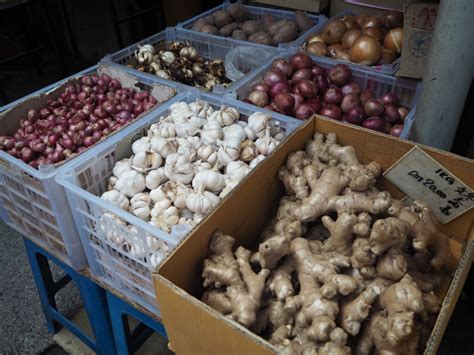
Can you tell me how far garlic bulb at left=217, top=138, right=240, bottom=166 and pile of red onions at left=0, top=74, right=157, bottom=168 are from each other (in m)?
0.51

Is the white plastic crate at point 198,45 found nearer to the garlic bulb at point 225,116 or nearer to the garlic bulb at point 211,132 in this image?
the garlic bulb at point 225,116

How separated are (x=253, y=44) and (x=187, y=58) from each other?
1.26 ft

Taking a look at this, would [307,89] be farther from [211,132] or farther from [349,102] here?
[211,132]

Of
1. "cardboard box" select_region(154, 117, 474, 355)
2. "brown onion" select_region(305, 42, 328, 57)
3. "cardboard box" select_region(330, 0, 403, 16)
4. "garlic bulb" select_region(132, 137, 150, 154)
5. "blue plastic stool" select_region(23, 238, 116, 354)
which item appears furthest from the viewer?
"cardboard box" select_region(330, 0, 403, 16)

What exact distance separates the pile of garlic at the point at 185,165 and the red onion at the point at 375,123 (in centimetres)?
42

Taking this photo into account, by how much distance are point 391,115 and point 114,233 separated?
131cm

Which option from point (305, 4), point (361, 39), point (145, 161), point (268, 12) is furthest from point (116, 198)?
point (305, 4)

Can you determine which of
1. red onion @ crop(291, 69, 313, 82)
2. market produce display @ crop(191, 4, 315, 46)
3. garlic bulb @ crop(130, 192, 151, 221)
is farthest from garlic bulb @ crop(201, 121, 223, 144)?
market produce display @ crop(191, 4, 315, 46)

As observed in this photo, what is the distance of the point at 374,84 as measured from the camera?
222 centimetres

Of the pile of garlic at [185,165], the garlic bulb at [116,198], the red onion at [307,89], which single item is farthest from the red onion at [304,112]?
the garlic bulb at [116,198]

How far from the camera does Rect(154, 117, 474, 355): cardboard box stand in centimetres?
95

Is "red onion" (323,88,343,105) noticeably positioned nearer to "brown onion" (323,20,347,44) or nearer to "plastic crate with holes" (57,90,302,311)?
"plastic crate with holes" (57,90,302,311)

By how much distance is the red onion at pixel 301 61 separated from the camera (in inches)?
88.1

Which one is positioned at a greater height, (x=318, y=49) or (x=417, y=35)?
(x=417, y=35)
